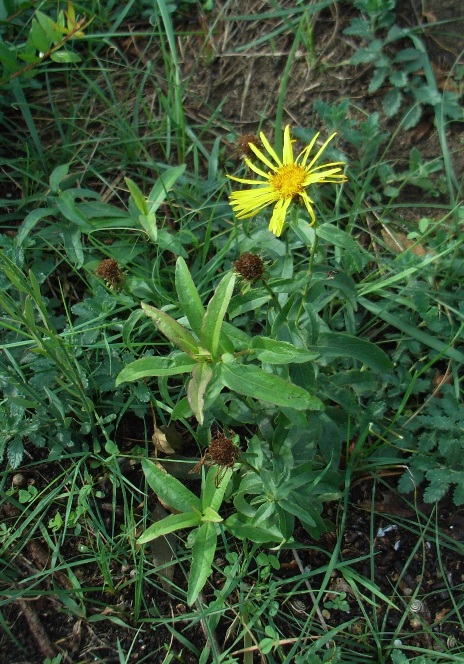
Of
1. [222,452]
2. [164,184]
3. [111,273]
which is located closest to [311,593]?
[222,452]

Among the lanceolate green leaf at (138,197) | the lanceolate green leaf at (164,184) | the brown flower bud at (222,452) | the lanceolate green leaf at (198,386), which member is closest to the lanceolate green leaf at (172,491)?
the brown flower bud at (222,452)

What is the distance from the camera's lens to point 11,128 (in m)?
2.70

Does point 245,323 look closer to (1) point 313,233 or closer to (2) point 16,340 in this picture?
(1) point 313,233

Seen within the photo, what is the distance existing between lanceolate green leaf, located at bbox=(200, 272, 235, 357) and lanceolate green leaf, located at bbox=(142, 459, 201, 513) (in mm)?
390

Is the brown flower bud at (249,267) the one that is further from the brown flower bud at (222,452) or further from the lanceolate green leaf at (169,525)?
the lanceolate green leaf at (169,525)

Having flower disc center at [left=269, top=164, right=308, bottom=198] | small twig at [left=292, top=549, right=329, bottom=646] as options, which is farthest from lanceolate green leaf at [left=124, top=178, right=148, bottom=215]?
small twig at [left=292, top=549, right=329, bottom=646]

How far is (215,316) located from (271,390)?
0.21m

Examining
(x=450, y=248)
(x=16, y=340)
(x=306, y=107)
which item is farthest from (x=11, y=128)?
(x=450, y=248)

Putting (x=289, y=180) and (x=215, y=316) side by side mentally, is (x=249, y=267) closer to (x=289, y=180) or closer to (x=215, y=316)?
(x=215, y=316)

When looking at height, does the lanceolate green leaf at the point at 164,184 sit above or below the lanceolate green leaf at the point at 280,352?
above

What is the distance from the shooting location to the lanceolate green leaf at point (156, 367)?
62.8 inches

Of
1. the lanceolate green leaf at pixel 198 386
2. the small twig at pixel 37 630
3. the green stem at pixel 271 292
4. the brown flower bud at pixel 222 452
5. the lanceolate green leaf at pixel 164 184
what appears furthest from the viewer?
the lanceolate green leaf at pixel 164 184

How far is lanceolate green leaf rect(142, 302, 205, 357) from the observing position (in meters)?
1.56

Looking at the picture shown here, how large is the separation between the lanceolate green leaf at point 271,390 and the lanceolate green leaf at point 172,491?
0.38 meters
